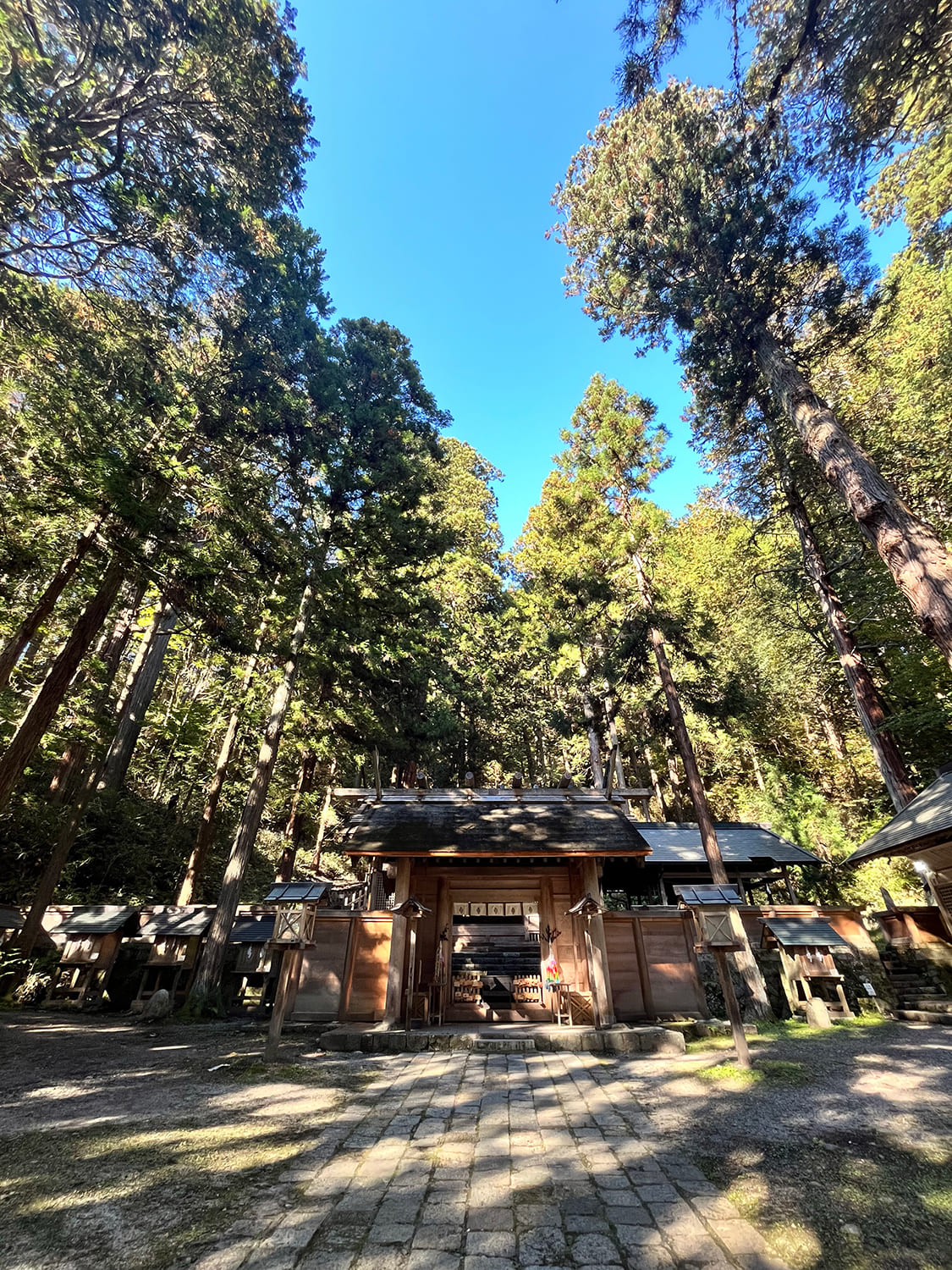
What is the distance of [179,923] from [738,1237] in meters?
12.5

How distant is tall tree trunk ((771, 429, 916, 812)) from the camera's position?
40.1 feet

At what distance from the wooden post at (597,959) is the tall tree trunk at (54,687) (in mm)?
9838

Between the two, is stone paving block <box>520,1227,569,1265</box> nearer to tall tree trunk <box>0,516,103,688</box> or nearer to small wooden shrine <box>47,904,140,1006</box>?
tall tree trunk <box>0,516,103,688</box>

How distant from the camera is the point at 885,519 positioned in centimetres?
638

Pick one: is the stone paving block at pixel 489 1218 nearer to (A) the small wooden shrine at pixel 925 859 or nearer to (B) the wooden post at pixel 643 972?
(B) the wooden post at pixel 643 972

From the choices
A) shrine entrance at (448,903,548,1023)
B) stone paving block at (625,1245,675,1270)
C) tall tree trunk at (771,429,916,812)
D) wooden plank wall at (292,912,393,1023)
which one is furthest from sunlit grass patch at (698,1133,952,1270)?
tall tree trunk at (771,429,916,812)

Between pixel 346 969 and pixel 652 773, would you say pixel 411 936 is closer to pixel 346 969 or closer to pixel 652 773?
pixel 346 969

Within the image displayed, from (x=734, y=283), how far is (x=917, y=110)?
2.91 m

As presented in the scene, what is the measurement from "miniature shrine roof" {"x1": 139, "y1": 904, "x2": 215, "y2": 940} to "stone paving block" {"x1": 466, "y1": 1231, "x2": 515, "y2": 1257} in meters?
10.7

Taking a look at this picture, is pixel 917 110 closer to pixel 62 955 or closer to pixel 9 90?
pixel 9 90

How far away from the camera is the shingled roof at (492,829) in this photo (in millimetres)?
9086

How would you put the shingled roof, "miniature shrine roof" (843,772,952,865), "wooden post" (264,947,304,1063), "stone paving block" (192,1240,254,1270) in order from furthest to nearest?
"miniature shrine roof" (843,772,952,865) < the shingled roof < "wooden post" (264,947,304,1063) < "stone paving block" (192,1240,254,1270)

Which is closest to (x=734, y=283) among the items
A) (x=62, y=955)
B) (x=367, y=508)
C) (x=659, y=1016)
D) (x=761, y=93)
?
(x=761, y=93)

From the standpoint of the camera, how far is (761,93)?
8633 millimetres
